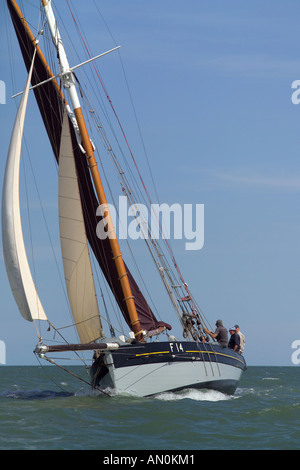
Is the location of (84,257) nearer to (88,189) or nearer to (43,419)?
(88,189)

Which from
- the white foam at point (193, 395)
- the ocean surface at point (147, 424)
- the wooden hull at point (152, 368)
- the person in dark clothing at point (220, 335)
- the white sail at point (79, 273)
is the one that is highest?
the white sail at point (79, 273)

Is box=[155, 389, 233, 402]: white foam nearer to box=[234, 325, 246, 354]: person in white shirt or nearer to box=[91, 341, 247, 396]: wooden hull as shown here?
box=[91, 341, 247, 396]: wooden hull

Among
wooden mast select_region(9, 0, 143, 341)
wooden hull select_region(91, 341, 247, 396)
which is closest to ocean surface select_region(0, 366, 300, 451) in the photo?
wooden hull select_region(91, 341, 247, 396)

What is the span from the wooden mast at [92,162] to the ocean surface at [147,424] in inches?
131

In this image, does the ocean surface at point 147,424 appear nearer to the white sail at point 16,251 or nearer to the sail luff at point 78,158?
the white sail at point 16,251

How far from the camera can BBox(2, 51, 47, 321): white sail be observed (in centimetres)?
2180

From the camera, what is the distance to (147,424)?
1820cm

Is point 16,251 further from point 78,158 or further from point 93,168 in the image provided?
point 78,158

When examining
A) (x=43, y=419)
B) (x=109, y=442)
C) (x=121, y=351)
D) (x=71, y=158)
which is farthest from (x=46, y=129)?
(x=109, y=442)

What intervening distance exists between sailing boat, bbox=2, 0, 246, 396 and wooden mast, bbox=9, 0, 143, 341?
35 mm

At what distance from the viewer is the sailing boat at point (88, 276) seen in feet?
72.7

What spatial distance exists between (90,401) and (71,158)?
8.33 metres

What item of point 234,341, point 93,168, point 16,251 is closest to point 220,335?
point 234,341

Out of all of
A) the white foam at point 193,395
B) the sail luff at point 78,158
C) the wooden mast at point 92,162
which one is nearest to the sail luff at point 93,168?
the wooden mast at point 92,162
